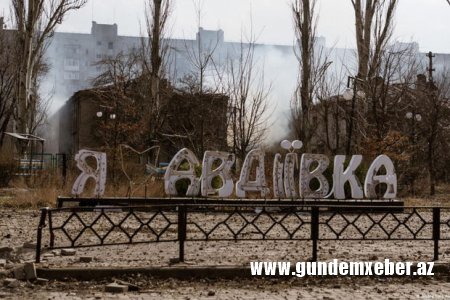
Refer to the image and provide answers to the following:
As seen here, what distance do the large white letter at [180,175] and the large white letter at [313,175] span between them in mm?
2869

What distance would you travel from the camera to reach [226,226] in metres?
10.7

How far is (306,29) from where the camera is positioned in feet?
83.8

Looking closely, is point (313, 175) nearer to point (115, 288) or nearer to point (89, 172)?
point (89, 172)

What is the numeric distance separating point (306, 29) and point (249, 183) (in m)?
10.5

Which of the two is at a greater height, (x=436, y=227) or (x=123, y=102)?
(x=123, y=102)

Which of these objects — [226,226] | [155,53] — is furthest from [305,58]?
[226,226]

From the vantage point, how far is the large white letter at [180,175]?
16.9m

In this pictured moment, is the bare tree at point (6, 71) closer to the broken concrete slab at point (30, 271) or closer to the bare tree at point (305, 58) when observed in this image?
the bare tree at point (305, 58)

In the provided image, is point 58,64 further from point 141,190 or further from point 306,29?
point 141,190

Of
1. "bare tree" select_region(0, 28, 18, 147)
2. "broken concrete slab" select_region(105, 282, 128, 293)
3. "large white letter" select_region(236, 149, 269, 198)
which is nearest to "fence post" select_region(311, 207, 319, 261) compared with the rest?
"broken concrete slab" select_region(105, 282, 128, 293)

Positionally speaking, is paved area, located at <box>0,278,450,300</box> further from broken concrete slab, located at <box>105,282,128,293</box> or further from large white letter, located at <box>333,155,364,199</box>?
large white letter, located at <box>333,155,364,199</box>

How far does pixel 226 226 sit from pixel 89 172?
6.84 m

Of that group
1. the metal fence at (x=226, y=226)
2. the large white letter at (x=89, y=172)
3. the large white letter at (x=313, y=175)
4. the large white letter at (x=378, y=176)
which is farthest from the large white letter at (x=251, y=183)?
the large white letter at (x=89, y=172)

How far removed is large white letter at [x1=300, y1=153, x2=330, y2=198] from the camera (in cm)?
1744
